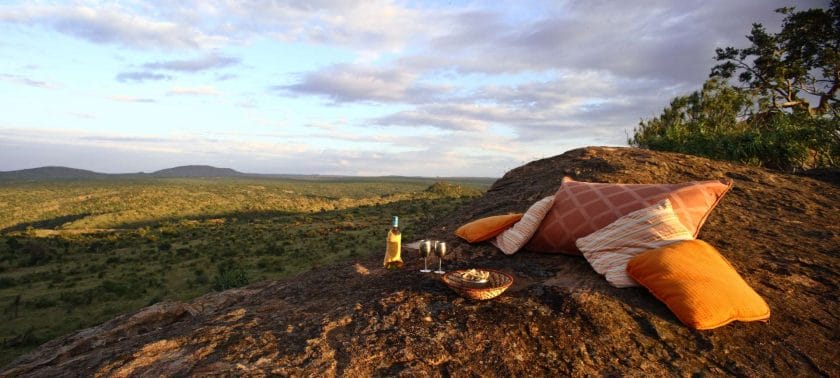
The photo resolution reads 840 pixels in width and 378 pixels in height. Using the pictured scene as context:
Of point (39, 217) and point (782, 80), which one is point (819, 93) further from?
point (39, 217)

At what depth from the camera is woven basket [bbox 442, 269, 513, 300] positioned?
377cm

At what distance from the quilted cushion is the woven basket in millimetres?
1385

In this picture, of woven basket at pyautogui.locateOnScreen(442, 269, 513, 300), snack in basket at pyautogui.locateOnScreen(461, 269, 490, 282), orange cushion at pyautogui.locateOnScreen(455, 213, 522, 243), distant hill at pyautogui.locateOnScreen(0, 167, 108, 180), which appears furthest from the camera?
distant hill at pyautogui.locateOnScreen(0, 167, 108, 180)

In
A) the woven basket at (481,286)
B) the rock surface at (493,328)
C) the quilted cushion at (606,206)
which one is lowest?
the rock surface at (493,328)

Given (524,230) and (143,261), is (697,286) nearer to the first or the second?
(524,230)

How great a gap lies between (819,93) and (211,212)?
49.5m

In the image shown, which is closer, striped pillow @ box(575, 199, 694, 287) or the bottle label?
striped pillow @ box(575, 199, 694, 287)

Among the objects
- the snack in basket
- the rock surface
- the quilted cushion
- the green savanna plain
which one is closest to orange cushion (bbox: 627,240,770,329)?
the rock surface

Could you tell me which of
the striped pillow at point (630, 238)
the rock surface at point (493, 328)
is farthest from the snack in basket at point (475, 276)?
the striped pillow at point (630, 238)

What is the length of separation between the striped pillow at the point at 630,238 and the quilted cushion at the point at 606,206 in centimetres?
26

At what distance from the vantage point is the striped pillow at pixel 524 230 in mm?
5363

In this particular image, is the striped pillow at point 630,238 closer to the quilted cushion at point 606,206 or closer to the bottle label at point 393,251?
the quilted cushion at point 606,206

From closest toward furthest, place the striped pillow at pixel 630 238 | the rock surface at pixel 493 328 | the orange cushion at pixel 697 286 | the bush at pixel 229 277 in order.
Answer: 1. the rock surface at pixel 493 328
2. the orange cushion at pixel 697 286
3. the striped pillow at pixel 630 238
4. the bush at pixel 229 277

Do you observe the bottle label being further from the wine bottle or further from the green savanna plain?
the green savanna plain
